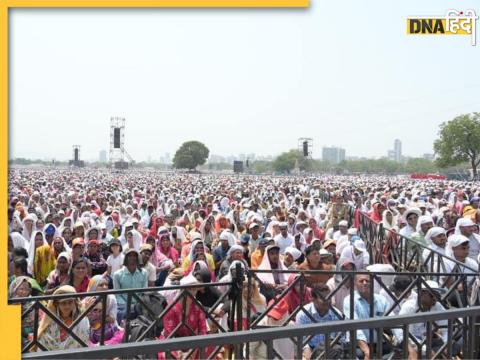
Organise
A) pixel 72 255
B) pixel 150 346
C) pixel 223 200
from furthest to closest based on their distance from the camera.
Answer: pixel 223 200 → pixel 72 255 → pixel 150 346

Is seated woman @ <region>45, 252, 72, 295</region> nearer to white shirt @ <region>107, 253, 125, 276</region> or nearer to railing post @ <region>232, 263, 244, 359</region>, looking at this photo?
white shirt @ <region>107, 253, 125, 276</region>

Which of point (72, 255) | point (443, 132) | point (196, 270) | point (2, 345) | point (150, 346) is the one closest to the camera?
point (2, 345)

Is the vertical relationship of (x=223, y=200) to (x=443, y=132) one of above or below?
below

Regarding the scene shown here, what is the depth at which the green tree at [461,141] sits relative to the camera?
6009cm

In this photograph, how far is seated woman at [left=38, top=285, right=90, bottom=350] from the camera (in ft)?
12.7

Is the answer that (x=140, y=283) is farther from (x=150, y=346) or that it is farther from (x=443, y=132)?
(x=443, y=132)

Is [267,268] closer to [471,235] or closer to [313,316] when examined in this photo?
[313,316]

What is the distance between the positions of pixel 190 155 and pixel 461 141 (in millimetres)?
56526

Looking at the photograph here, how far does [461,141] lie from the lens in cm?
6081

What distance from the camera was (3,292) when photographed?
1394 mm

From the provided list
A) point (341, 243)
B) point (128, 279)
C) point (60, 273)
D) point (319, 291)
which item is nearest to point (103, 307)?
point (319, 291)

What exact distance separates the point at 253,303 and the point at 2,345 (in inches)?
134

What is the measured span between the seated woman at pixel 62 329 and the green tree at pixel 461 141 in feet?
202

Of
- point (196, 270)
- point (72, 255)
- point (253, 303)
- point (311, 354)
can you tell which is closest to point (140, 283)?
point (196, 270)
